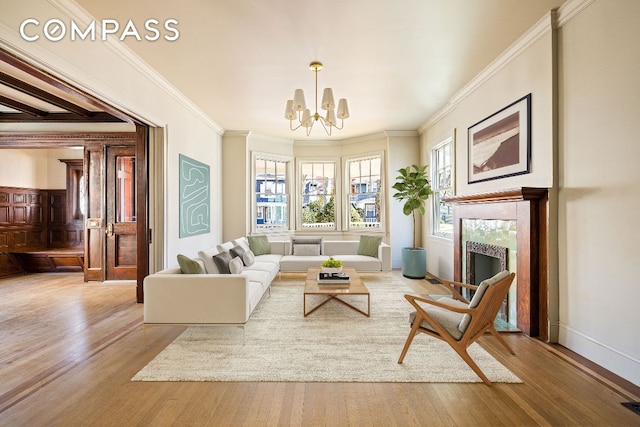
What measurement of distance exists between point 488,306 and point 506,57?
2.81 meters

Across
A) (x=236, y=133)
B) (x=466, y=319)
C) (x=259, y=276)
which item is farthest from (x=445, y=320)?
(x=236, y=133)

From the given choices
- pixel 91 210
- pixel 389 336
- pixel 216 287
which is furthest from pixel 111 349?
pixel 91 210

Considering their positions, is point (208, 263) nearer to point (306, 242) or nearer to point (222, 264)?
point (222, 264)

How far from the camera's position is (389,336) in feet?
10.2

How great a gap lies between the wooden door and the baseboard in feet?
19.9

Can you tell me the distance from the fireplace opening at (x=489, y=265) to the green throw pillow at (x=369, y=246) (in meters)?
1.81

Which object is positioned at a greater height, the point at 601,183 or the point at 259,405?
the point at 601,183

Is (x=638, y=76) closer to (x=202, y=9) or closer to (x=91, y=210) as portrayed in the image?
(x=202, y=9)

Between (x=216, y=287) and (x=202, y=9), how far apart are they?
8.04ft

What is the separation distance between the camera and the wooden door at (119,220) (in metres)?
5.43

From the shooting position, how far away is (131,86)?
356cm

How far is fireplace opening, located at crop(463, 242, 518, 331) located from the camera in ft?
11.6

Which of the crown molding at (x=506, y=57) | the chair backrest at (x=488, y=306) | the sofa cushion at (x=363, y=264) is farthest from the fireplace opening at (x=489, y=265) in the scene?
the crown molding at (x=506, y=57)

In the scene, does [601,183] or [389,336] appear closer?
[601,183]
